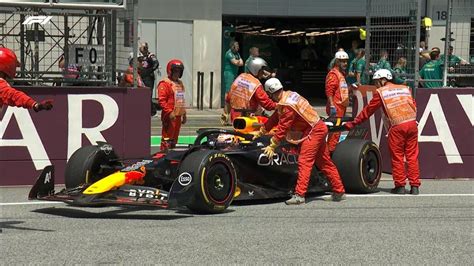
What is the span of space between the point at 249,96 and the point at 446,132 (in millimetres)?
2912

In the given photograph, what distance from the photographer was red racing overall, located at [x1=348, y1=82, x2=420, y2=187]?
1066 centimetres

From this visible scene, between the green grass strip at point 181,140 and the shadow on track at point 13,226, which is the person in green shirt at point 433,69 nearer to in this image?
the green grass strip at point 181,140

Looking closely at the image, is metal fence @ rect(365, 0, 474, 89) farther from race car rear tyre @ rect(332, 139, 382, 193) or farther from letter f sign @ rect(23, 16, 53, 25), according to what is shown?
letter f sign @ rect(23, 16, 53, 25)

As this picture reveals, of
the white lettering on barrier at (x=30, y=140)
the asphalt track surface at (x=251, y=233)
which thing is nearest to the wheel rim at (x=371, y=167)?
the asphalt track surface at (x=251, y=233)

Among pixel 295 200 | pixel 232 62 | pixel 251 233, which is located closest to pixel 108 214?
pixel 251 233

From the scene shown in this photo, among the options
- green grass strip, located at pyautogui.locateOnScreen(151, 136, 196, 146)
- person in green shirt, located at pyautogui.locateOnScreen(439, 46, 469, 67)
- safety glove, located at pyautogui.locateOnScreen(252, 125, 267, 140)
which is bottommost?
green grass strip, located at pyautogui.locateOnScreen(151, 136, 196, 146)

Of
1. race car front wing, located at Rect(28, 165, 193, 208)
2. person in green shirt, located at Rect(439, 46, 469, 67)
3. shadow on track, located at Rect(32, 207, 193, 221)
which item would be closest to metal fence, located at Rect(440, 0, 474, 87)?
person in green shirt, located at Rect(439, 46, 469, 67)

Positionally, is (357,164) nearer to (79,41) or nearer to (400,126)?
(400,126)

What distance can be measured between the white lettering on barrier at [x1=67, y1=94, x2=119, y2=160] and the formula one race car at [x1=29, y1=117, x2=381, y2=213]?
1531 mm

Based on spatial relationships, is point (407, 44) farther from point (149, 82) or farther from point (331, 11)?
point (331, 11)

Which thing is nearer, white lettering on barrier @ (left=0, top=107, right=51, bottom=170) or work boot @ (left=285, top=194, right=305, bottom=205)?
work boot @ (left=285, top=194, right=305, bottom=205)

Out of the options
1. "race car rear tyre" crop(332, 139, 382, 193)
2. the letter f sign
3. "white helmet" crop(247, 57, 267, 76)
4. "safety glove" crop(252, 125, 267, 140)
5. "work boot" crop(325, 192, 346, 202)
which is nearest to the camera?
"work boot" crop(325, 192, 346, 202)

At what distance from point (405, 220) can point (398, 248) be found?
1.47 meters

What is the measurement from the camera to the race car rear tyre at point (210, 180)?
8.67 metres
